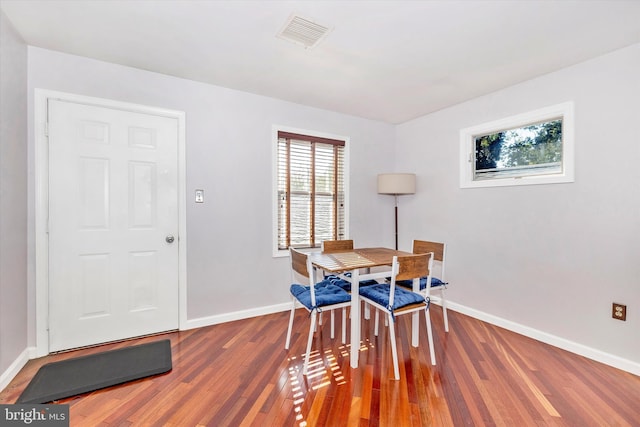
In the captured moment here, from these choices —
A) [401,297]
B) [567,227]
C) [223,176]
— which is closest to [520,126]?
[567,227]

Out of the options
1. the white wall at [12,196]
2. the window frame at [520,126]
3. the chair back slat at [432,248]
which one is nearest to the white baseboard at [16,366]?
the white wall at [12,196]

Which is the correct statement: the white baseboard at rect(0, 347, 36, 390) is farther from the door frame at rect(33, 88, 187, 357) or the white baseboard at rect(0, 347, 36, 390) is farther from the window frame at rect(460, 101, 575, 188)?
the window frame at rect(460, 101, 575, 188)

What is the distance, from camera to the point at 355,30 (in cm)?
199

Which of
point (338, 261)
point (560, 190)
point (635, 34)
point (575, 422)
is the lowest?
point (575, 422)

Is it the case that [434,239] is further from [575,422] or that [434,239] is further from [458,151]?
[575,422]

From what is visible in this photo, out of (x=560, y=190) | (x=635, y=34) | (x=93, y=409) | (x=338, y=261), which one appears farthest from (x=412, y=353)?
(x=635, y=34)

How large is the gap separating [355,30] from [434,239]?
261cm

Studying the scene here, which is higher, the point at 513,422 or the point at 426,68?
the point at 426,68

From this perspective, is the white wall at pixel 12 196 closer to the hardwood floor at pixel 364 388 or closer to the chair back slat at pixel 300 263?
the hardwood floor at pixel 364 388

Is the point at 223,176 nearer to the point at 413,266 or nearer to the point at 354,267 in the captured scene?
the point at 354,267

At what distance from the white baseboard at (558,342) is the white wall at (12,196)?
4020 mm

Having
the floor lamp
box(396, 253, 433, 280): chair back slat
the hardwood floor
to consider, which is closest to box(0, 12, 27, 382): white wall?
the hardwood floor

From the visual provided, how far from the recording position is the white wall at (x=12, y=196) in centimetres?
187

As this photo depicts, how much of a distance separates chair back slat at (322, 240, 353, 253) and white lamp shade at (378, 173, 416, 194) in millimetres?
961
